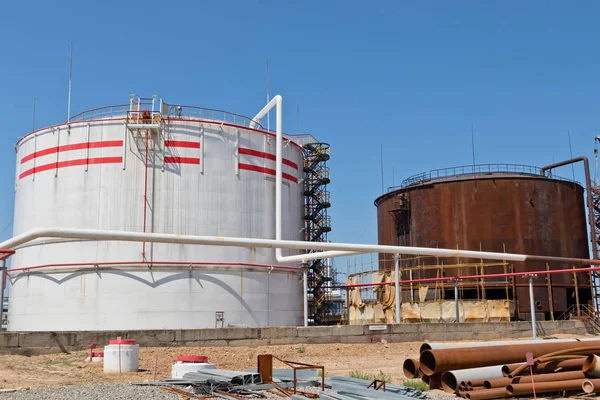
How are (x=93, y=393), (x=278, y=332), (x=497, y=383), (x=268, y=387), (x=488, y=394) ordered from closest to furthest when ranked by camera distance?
(x=93, y=393) < (x=488, y=394) < (x=497, y=383) < (x=268, y=387) < (x=278, y=332)

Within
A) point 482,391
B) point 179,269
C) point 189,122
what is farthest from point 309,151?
point 482,391

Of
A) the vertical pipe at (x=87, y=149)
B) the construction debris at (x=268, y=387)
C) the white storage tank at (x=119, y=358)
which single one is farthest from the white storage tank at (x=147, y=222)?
the construction debris at (x=268, y=387)

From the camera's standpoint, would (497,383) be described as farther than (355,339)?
No

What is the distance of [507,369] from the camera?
13148mm

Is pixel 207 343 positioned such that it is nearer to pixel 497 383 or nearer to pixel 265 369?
pixel 265 369

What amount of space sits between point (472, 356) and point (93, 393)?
299 inches

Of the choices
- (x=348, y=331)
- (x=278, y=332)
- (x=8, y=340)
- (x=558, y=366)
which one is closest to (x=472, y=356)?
(x=558, y=366)

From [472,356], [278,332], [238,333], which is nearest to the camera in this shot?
[472,356]

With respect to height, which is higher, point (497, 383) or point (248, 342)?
point (248, 342)

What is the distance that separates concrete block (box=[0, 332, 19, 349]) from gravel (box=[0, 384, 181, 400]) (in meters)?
6.54

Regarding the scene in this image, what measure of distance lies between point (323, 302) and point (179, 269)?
447 inches

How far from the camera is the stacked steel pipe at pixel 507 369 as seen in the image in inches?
485

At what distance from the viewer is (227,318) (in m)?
26.7

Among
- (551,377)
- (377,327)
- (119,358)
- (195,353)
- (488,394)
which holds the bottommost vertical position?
(488,394)
